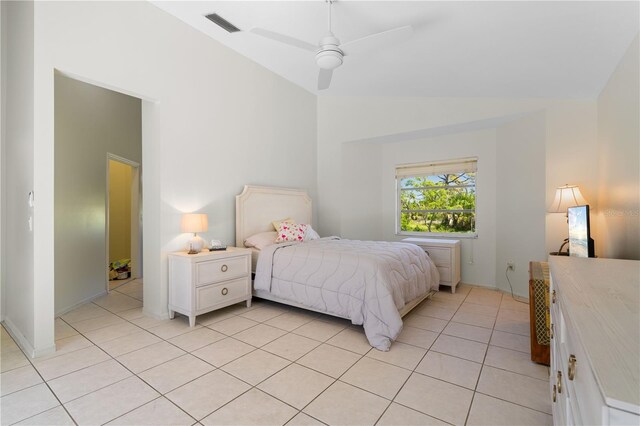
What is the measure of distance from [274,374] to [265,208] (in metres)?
2.55

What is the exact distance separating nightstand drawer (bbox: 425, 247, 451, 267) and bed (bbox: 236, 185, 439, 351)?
57cm

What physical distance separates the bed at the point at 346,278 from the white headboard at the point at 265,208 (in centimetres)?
1

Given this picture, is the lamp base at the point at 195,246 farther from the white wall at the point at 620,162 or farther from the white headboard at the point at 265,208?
the white wall at the point at 620,162

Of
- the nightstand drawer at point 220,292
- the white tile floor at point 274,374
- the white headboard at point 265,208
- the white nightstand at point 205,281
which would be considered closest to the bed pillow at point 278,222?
the white headboard at point 265,208

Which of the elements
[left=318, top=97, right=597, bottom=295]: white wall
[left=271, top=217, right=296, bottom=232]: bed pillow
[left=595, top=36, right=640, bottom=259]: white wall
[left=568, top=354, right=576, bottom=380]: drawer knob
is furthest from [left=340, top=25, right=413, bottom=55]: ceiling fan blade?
[left=271, top=217, right=296, bottom=232]: bed pillow

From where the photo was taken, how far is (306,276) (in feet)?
10.3

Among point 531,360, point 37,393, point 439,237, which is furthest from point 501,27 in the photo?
point 37,393

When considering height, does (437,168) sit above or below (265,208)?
above

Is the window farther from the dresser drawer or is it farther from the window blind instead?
the dresser drawer

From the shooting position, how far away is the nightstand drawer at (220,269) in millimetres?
3006

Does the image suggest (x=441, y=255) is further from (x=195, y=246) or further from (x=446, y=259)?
(x=195, y=246)

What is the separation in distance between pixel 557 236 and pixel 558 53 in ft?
6.63

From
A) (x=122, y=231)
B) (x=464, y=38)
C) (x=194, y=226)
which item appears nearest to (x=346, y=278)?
(x=194, y=226)

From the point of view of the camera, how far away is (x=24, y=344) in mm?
2479
